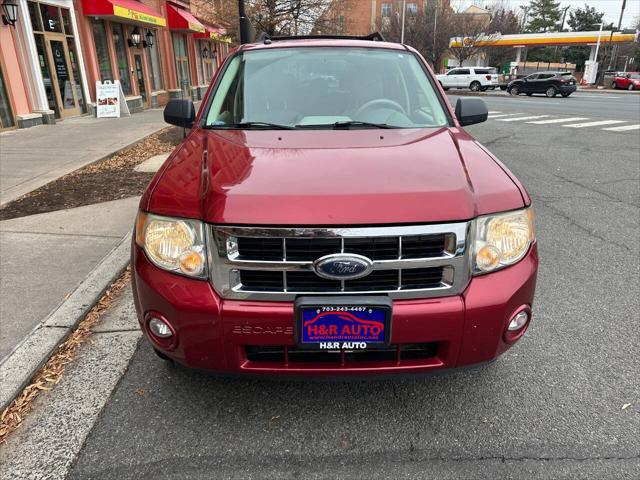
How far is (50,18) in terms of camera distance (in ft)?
45.1

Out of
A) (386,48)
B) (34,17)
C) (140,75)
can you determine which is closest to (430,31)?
(140,75)

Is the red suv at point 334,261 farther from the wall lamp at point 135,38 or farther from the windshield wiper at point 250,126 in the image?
the wall lamp at point 135,38

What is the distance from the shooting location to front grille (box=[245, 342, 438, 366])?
6.91 ft

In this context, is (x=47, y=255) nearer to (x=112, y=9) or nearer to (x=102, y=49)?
(x=112, y=9)

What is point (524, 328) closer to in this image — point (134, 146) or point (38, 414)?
point (38, 414)

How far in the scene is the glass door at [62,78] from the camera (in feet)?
45.0

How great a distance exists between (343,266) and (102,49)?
1761 cm

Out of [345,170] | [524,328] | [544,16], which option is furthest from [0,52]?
[544,16]

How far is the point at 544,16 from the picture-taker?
3004 inches

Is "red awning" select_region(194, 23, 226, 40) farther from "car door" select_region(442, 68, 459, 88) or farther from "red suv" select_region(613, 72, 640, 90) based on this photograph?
"red suv" select_region(613, 72, 640, 90)

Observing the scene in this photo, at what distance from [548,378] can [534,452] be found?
62cm

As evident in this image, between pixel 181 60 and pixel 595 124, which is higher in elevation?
pixel 181 60

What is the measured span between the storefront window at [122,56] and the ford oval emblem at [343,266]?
59.9 feet

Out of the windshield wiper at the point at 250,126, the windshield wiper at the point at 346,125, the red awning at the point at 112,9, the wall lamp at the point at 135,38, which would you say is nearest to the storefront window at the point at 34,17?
the red awning at the point at 112,9
